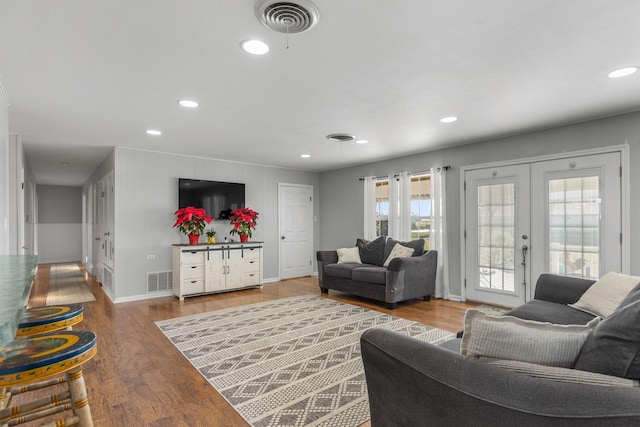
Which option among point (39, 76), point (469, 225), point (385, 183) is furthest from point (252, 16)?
point (385, 183)

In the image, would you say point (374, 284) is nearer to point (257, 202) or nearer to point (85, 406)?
point (257, 202)

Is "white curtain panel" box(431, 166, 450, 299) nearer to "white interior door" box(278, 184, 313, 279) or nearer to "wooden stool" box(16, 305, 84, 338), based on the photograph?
"white interior door" box(278, 184, 313, 279)

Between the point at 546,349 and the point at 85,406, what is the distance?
1.79 meters

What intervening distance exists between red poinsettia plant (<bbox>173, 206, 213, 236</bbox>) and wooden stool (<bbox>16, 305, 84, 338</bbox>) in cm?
355

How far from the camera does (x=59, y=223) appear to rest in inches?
422

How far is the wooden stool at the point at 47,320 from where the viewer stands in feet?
5.32

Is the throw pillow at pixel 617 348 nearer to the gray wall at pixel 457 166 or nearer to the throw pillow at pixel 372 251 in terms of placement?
the gray wall at pixel 457 166

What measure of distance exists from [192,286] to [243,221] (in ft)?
4.59

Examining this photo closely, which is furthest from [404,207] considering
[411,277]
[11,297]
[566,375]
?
[11,297]

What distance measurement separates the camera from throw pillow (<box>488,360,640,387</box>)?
99cm

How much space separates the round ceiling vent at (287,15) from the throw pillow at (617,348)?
6.00 feet

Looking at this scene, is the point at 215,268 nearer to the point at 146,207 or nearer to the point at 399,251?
the point at 146,207

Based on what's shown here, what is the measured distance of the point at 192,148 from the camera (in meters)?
5.24

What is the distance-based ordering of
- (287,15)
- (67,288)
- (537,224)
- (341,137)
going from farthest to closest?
1. (67,288)
2. (341,137)
3. (537,224)
4. (287,15)
